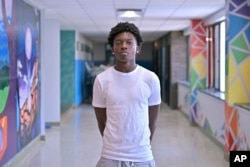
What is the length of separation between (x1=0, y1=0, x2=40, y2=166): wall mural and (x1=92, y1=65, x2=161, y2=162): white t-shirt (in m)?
3.50

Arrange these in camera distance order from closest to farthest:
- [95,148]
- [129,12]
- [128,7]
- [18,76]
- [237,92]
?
[18,76], [237,92], [95,148], [128,7], [129,12]

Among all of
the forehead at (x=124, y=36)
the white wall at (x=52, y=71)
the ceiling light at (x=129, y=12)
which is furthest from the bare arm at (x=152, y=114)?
the white wall at (x=52, y=71)

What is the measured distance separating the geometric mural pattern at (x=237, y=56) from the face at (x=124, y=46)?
4.51 m

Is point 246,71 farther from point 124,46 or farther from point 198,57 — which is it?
point 124,46

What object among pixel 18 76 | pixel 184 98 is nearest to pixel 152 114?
pixel 18 76

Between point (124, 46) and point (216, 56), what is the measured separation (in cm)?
813

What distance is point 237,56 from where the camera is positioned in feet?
20.7

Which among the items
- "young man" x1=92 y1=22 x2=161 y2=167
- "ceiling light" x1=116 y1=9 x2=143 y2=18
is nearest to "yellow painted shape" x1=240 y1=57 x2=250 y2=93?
"ceiling light" x1=116 y1=9 x2=143 y2=18

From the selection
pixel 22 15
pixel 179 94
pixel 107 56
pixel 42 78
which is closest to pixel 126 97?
pixel 22 15

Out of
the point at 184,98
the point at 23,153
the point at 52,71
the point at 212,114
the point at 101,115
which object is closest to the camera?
the point at 101,115

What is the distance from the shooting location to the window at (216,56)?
9.38 metres

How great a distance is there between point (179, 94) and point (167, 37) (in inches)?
110

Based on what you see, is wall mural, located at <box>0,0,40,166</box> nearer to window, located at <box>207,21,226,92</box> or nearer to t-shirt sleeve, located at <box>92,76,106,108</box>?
t-shirt sleeve, located at <box>92,76,106,108</box>

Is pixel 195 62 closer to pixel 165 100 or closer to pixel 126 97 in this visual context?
pixel 165 100
